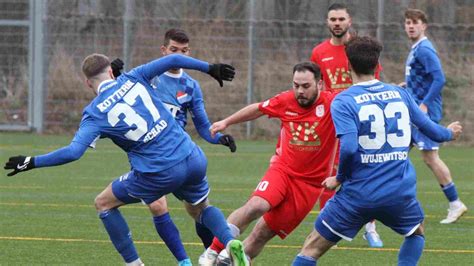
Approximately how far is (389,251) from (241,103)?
43.5ft

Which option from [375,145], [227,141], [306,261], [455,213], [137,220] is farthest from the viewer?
[137,220]

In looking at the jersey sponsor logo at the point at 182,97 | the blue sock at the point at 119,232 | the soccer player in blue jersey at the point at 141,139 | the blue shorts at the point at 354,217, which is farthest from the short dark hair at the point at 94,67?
the blue shorts at the point at 354,217

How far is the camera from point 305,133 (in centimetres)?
841

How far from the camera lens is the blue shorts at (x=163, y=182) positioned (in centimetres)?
798

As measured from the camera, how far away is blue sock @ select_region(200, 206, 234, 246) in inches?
319

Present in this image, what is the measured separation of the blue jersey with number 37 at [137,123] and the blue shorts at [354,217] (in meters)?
1.30

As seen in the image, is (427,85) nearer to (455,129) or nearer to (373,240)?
(373,240)

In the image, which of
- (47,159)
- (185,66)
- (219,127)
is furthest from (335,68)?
(47,159)

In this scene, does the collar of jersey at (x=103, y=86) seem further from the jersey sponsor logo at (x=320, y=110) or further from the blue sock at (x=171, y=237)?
the jersey sponsor logo at (x=320, y=110)

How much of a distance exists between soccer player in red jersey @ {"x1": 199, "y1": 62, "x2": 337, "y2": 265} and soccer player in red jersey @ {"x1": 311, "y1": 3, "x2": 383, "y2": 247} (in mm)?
1532

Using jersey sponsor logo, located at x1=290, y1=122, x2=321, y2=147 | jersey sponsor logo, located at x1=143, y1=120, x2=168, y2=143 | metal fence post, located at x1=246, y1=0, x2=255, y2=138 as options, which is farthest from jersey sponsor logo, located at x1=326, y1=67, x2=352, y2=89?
metal fence post, located at x1=246, y1=0, x2=255, y2=138

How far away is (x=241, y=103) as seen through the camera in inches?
898

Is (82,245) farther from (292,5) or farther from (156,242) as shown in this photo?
(292,5)

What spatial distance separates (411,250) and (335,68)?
297 centimetres
